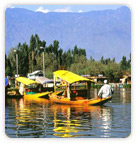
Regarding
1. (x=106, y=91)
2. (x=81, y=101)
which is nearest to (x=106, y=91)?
(x=106, y=91)

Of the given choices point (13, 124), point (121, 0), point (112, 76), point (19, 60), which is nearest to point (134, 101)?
point (121, 0)

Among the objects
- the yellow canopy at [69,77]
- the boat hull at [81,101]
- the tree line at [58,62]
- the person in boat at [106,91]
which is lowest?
the boat hull at [81,101]

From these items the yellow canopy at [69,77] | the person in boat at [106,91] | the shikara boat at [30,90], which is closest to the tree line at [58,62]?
A: the shikara boat at [30,90]

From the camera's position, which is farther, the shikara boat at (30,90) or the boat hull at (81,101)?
the shikara boat at (30,90)

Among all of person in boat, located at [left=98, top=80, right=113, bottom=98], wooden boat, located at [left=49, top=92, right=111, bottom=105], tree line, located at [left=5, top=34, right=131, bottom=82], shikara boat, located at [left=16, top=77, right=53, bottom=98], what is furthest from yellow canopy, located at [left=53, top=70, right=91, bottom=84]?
shikara boat, located at [left=16, top=77, right=53, bottom=98]

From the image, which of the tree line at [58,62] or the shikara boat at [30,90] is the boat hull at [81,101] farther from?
the shikara boat at [30,90]

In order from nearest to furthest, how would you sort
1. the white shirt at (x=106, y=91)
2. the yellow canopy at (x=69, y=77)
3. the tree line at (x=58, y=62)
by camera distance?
1. the white shirt at (x=106, y=91)
2. the yellow canopy at (x=69, y=77)
3. the tree line at (x=58, y=62)

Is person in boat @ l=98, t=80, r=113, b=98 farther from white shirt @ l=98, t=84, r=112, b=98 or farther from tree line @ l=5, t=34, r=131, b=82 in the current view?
tree line @ l=5, t=34, r=131, b=82

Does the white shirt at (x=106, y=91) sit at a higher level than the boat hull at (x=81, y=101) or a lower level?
higher

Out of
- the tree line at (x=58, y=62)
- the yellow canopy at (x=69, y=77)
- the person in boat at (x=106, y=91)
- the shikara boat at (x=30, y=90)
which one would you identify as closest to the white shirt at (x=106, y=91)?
the person in boat at (x=106, y=91)

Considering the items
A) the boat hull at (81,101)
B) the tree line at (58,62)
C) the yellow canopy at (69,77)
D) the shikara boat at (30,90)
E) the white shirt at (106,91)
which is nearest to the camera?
the white shirt at (106,91)

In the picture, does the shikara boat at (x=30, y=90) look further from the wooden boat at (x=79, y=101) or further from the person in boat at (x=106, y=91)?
the person in boat at (x=106, y=91)

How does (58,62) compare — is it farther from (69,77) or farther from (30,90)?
(69,77)

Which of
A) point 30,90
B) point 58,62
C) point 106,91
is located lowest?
point 30,90
